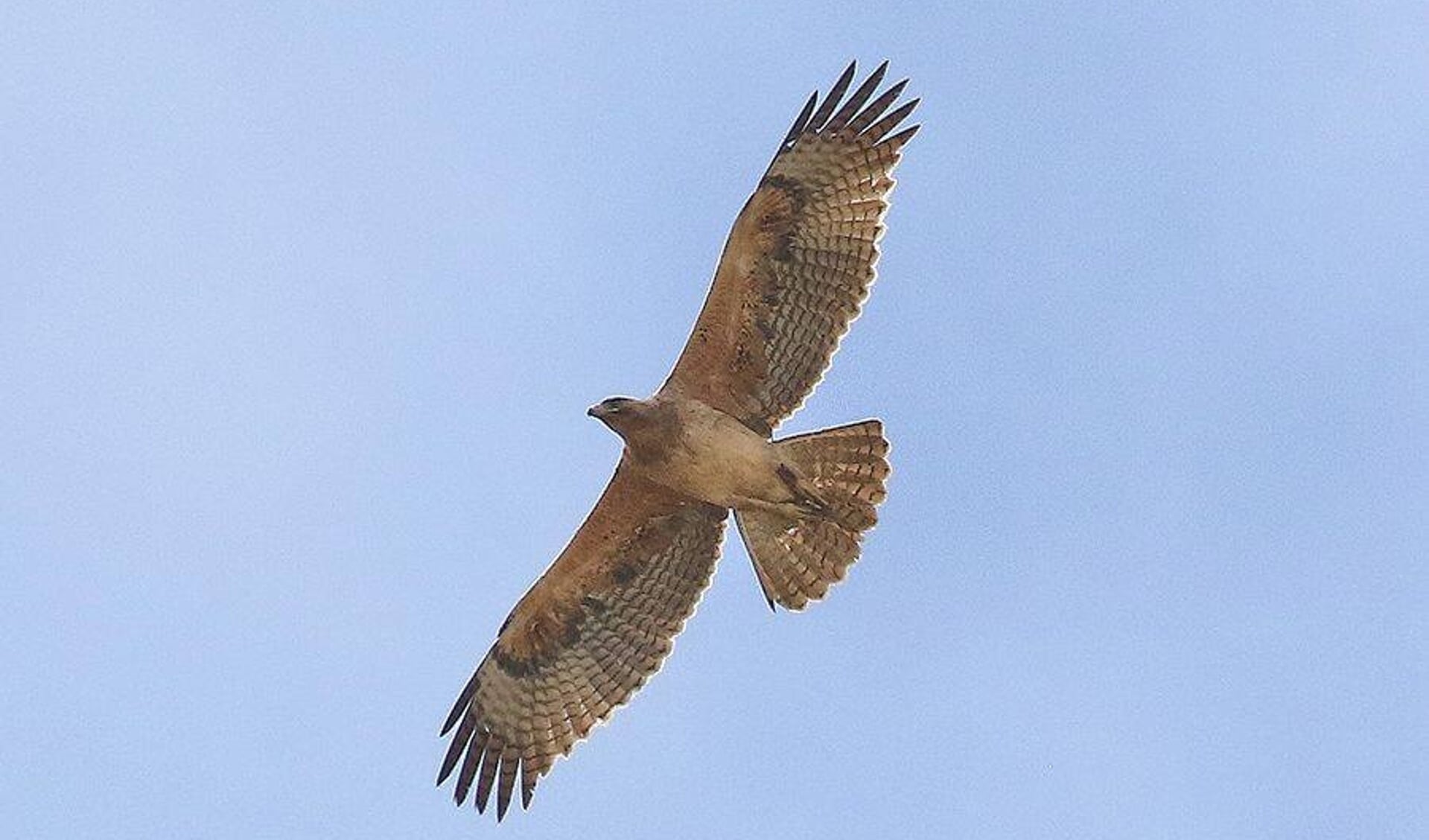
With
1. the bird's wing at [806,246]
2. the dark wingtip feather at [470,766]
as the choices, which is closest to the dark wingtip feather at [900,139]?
the bird's wing at [806,246]

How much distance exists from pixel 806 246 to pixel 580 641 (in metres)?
2.87

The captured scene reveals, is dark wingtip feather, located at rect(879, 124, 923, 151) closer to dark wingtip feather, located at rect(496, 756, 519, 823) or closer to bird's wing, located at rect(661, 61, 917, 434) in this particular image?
bird's wing, located at rect(661, 61, 917, 434)

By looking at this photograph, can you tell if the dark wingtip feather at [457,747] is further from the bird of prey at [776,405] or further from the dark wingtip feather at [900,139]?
the dark wingtip feather at [900,139]

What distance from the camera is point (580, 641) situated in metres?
14.5

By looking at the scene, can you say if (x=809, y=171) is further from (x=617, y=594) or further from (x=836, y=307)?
(x=617, y=594)

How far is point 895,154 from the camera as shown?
1381cm

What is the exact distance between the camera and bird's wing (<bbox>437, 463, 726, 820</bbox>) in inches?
563

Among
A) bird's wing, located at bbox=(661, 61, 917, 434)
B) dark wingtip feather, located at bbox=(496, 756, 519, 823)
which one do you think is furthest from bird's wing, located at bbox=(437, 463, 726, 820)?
bird's wing, located at bbox=(661, 61, 917, 434)

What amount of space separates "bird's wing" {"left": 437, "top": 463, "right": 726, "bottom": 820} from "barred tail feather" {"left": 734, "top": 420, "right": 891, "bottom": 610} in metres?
0.51

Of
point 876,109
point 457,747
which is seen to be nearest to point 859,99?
point 876,109

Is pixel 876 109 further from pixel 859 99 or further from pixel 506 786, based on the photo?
pixel 506 786

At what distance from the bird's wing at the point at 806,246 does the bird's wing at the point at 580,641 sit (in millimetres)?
1124

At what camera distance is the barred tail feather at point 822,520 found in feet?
44.8

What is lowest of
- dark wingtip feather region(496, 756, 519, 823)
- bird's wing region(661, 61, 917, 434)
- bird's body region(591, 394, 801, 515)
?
dark wingtip feather region(496, 756, 519, 823)
